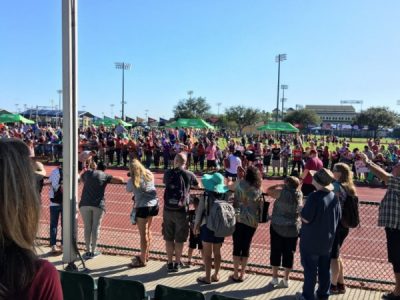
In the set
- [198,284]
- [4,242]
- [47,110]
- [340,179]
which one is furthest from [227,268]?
[47,110]

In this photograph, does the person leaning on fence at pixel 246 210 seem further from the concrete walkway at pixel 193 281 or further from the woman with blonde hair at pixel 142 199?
the woman with blonde hair at pixel 142 199

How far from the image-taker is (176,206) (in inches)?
240

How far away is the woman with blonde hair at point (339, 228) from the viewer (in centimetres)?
547

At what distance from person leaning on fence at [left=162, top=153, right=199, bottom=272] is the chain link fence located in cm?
78

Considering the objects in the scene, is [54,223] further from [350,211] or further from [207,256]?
[350,211]

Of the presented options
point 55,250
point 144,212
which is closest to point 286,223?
point 144,212

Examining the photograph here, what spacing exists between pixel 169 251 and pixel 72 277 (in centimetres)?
256

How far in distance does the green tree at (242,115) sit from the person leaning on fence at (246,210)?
87892 mm

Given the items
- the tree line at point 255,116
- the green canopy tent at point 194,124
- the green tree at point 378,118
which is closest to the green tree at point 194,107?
the tree line at point 255,116

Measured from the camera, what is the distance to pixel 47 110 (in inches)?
2724

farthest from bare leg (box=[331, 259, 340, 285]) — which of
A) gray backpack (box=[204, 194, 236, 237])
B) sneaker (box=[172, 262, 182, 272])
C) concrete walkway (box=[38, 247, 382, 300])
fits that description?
sneaker (box=[172, 262, 182, 272])

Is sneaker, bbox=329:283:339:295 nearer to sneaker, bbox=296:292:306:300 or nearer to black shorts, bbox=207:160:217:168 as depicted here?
sneaker, bbox=296:292:306:300

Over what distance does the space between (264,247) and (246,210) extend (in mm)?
2930

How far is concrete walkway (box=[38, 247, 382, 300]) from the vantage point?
18.2 feet
